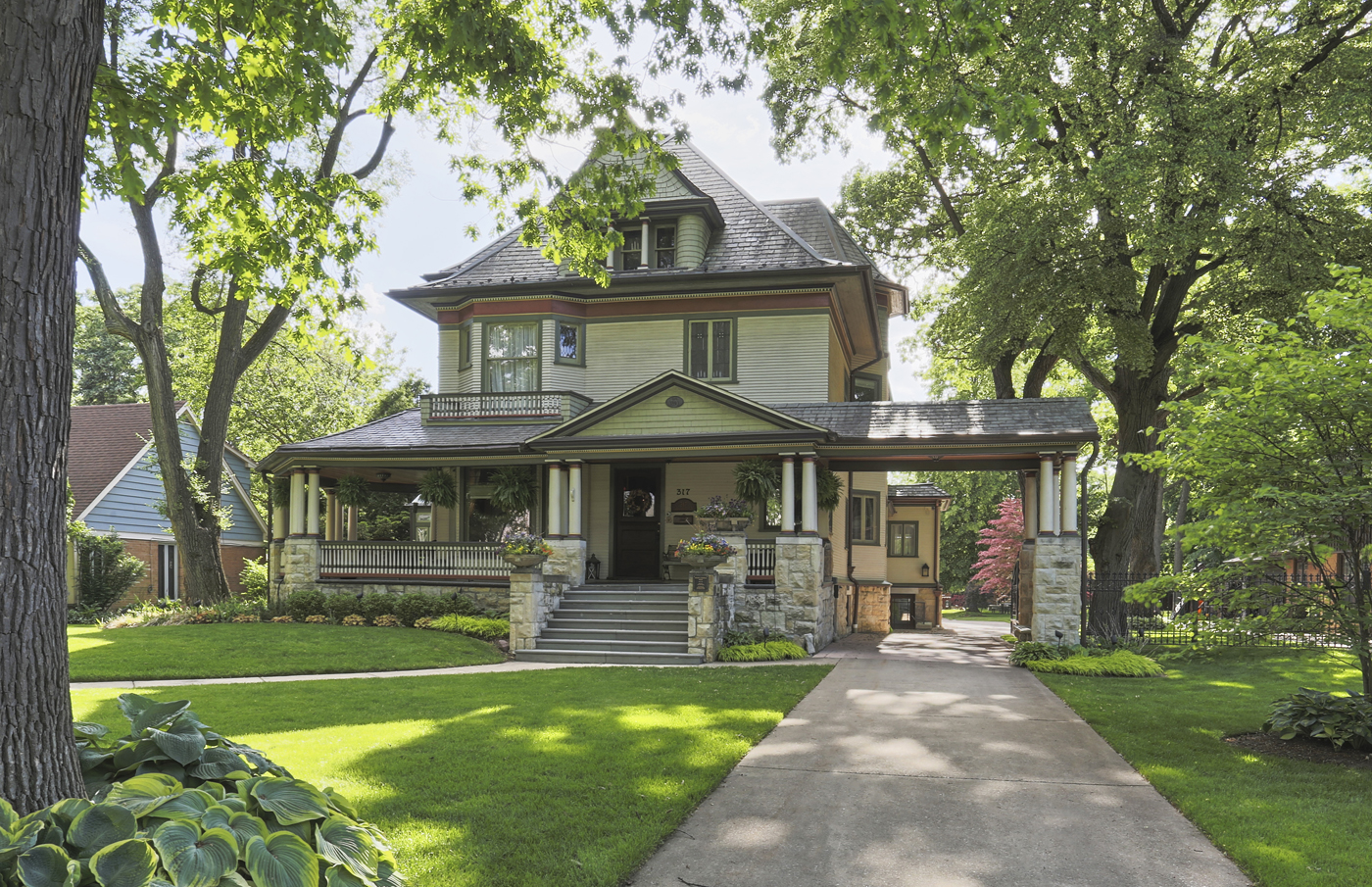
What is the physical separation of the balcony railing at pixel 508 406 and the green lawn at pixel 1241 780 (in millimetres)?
11386

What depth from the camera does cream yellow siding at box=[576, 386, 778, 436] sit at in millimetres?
16859

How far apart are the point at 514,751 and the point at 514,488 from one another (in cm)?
1185

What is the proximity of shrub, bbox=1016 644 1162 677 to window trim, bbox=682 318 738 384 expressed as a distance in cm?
884

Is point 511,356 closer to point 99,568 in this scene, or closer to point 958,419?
point 958,419

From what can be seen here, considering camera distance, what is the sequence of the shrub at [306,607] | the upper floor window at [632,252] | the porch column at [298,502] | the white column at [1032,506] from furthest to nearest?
the upper floor window at [632,252] → the porch column at [298,502] → the shrub at [306,607] → the white column at [1032,506]

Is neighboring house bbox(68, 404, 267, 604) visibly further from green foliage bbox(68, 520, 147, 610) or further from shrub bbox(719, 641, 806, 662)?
shrub bbox(719, 641, 806, 662)

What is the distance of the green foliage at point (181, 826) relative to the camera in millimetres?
2838

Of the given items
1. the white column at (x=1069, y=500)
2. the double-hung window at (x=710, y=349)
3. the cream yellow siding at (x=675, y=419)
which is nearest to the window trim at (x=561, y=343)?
the double-hung window at (x=710, y=349)

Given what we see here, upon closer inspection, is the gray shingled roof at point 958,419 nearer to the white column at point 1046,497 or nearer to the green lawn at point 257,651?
the white column at point 1046,497

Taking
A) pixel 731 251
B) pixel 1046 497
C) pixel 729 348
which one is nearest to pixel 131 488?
pixel 729 348

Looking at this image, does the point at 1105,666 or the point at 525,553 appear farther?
the point at 525,553

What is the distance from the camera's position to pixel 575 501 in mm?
17266

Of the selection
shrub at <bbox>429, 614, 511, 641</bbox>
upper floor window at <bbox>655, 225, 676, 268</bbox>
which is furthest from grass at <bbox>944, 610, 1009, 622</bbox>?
shrub at <bbox>429, 614, 511, 641</bbox>

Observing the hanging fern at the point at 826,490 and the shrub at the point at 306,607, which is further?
the shrub at the point at 306,607
